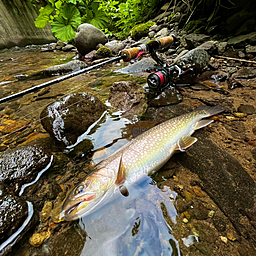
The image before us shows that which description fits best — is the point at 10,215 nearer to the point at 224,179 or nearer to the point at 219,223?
the point at 219,223

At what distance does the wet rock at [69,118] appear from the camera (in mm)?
2529

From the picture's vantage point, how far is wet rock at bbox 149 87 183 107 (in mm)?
3379

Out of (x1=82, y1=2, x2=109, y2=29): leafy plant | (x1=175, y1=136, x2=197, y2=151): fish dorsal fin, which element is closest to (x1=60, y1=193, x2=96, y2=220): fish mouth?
(x1=175, y1=136, x2=197, y2=151): fish dorsal fin

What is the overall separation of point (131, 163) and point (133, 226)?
28.3 inches

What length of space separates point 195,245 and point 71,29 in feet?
45.2

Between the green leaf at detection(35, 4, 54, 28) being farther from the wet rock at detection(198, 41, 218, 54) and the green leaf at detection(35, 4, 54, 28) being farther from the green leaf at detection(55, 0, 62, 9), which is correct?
the wet rock at detection(198, 41, 218, 54)

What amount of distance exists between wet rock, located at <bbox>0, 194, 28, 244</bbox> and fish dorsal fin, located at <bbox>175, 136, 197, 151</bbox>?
206 cm

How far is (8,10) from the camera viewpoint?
1409 centimetres

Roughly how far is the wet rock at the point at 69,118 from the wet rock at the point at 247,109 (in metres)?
2.81

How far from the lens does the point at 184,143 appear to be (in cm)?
232

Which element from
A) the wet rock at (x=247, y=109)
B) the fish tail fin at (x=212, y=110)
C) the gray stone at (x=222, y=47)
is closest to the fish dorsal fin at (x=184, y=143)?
the fish tail fin at (x=212, y=110)

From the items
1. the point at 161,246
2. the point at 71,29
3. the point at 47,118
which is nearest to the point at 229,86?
the point at 161,246

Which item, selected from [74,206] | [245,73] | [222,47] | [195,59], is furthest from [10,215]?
[222,47]

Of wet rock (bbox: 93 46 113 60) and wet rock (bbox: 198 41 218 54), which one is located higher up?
wet rock (bbox: 93 46 113 60)
